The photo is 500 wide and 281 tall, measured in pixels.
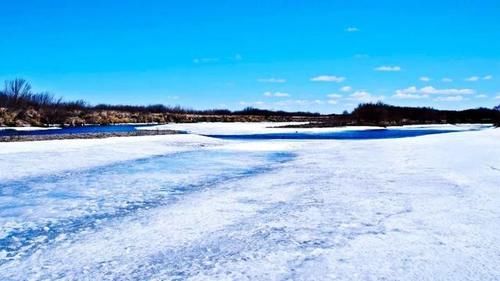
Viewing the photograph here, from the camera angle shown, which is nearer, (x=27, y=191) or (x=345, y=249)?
(x=345, y=249)

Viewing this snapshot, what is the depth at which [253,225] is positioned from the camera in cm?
557

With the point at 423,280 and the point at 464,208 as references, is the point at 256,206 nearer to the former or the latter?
the point at 464,208

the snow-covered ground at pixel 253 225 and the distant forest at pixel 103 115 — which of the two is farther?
the distant forest at pixel 103 115

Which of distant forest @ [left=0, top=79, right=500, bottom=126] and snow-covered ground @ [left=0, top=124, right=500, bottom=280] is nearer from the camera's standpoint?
snow-covered ground @ [left=0, top=124, right=500, bottom=280]

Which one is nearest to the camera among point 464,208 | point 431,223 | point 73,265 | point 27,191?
point 73,265

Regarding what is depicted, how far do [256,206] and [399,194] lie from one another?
251cm

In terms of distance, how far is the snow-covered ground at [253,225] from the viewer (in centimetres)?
392

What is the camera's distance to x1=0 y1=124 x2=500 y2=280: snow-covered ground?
12.9 ft

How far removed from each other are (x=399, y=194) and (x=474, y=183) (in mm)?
1787

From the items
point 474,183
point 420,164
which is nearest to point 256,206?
point 474,183

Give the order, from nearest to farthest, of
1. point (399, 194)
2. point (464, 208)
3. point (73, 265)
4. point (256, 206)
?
1. point (73, 265)
2. point (464, 208)
3. point (256, 206)
4. point (399, 194)

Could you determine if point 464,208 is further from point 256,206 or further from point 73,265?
point 73,265

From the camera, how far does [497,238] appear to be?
15.3 feet

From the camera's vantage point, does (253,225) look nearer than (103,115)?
Yes
